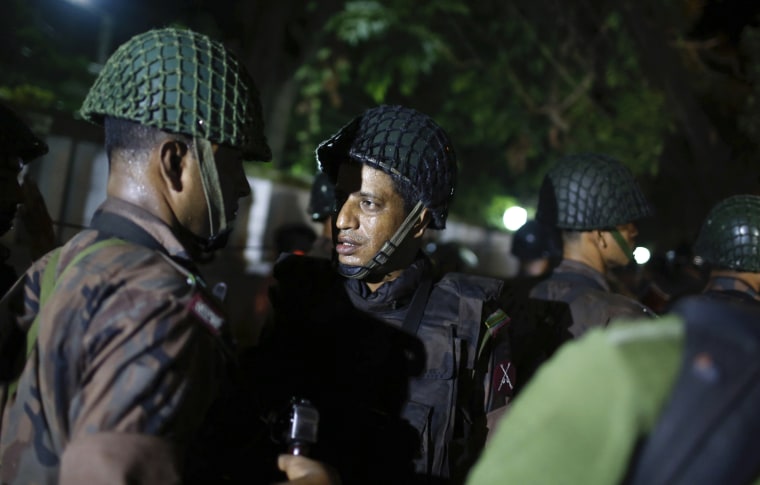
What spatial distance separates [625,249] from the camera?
3.62 meters

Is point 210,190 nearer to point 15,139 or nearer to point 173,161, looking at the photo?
point 173,161

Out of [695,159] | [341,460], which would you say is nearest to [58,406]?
[341,460]

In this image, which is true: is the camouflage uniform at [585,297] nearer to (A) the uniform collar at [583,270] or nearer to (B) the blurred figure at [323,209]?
(A) the uniform collar at [583,270]

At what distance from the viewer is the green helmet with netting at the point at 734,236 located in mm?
3746

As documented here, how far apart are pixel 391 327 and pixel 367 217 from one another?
45cm

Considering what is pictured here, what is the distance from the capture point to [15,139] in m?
2.84

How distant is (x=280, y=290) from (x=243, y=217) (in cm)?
709

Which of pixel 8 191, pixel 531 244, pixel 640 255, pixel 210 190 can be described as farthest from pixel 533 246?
pixel 210 190

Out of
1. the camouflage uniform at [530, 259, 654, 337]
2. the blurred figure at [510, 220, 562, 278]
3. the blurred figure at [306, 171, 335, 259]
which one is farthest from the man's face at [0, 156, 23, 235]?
the blurred figure at [510, 220, 562, 278]

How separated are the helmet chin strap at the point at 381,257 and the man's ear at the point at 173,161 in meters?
1.02

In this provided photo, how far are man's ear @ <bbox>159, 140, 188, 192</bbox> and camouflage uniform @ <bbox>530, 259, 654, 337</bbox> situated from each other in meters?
2.15

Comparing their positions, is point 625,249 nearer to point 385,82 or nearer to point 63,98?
point 385,82

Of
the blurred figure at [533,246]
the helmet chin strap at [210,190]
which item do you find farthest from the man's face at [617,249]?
the blurred figure at [533,246]

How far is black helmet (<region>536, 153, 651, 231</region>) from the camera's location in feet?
11.7
